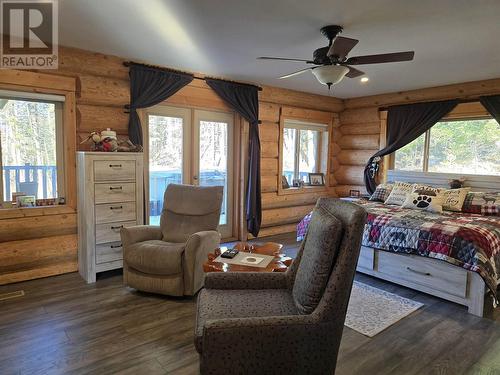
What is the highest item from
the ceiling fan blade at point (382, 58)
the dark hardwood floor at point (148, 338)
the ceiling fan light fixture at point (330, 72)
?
the ceiling fan blade at point (382, 58)

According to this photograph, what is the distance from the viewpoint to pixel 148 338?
2.45 metres

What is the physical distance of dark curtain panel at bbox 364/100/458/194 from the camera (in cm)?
517

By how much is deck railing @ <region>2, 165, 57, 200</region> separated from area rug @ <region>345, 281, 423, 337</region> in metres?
3.42

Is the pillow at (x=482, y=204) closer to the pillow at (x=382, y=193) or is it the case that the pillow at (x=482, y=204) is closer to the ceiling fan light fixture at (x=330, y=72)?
the pillow at (x=382, y=193)

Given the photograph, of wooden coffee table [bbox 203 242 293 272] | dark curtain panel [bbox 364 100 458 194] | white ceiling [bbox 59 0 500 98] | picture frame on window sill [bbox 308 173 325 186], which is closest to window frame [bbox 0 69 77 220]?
white ceiling [bbox 59 0 500 98]

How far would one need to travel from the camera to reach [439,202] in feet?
14.0

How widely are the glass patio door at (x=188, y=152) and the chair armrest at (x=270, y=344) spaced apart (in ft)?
10.3

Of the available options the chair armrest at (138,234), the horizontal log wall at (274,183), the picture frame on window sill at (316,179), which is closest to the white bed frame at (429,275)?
the horizontal log wall at (274,183)

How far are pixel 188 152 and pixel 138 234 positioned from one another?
5.56 ft

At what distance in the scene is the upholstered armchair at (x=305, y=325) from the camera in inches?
58.3

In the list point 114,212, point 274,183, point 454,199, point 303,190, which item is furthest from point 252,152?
point 454,199

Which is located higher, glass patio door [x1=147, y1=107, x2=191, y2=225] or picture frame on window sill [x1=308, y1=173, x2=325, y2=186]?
glass patio door [x1=147, y1=107, x2=191, y2=225]

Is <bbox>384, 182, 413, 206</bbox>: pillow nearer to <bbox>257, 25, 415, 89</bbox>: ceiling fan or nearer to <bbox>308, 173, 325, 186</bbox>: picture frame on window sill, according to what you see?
<bbox>308, 173, 325, 186</bbox>: picture frame on window sill

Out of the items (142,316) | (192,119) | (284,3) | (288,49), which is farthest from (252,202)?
(284,3)
